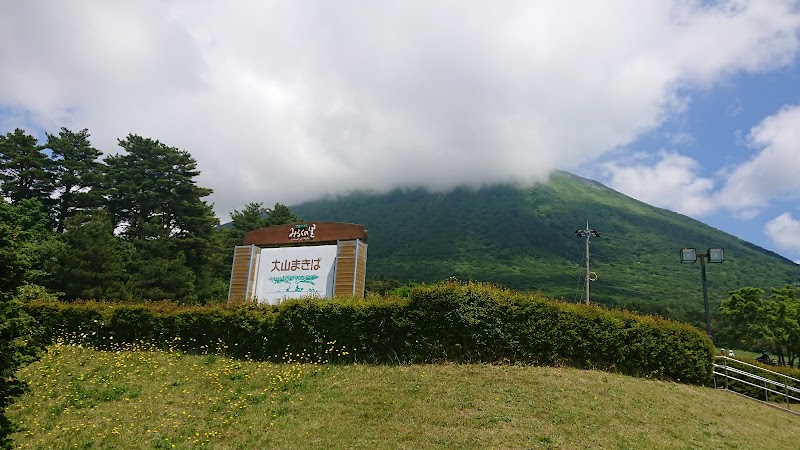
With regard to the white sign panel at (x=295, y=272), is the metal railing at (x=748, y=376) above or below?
below

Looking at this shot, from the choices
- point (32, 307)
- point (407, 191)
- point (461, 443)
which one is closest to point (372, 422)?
point (461, 443)

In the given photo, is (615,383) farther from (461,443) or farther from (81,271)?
(81,271)

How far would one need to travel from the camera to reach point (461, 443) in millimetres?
8812

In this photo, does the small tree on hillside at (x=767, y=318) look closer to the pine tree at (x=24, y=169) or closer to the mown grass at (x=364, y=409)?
the mown grass at (x=364, y=409)

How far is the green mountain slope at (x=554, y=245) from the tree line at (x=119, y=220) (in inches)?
2187

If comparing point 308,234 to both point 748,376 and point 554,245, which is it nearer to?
point 748,376

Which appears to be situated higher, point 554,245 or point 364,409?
point 554,245

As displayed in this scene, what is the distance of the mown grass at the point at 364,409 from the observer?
9.33m

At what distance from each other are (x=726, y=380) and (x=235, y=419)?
1615 centimetres

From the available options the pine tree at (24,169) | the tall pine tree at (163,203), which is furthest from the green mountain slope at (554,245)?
the pine tree at (24,169)

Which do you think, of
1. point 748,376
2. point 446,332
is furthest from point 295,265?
point 748,376

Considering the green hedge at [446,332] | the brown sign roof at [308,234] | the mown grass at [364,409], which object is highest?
the brown sign roof at [308,234]

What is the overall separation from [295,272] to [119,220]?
35855mm

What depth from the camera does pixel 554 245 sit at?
128 metres
